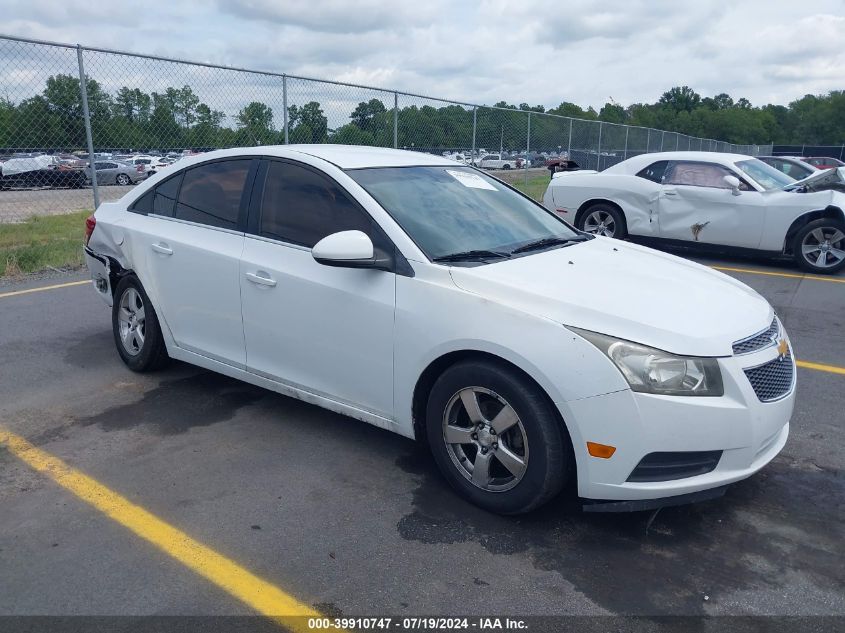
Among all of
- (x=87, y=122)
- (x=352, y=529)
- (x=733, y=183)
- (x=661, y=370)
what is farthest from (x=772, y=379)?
(x=87, y=122)

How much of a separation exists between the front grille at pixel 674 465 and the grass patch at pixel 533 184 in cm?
1506

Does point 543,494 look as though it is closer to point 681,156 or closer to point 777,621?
point 777,621

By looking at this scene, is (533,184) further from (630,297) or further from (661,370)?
(661,370)

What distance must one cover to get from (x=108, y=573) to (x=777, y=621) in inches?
101

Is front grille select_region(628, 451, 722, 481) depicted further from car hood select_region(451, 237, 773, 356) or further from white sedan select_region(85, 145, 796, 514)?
car hood select_region(451, 237, 773, 356)

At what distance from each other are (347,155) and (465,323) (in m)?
1.58

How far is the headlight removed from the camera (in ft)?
9.34

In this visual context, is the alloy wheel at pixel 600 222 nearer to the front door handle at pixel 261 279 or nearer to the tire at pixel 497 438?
the front door handle at pixel 261 279

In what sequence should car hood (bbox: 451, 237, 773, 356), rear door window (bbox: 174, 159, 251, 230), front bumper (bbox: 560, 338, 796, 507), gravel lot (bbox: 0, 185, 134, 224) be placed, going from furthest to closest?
gravel lot (bbox: 0, 185, 134, 224) → rear door window (bbox: 174, 159, 251, 230) → car hood (bbox: 451, 237, 773, 356) → front bumper (bbox: 560, 338, 796, 507)

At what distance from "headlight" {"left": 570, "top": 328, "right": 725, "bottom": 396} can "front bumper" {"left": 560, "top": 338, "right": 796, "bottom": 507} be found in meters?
0.04

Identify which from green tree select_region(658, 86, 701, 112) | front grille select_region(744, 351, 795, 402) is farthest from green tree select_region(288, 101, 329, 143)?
green tree select_region(658, 86, 701, 112)

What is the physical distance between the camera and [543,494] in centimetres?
305

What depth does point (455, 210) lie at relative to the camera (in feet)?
13.1

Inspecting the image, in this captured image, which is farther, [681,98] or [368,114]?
[681,98]
